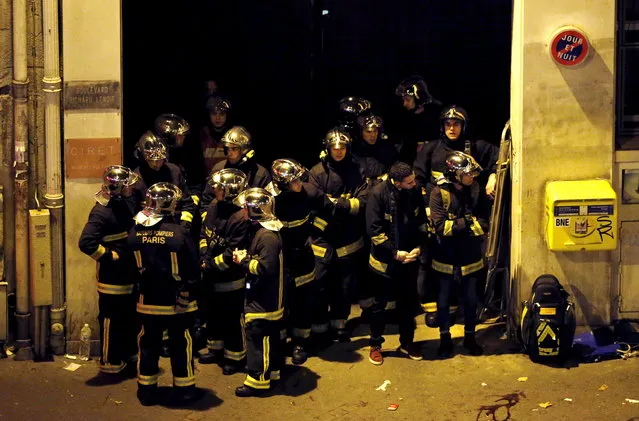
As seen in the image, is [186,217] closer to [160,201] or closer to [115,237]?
[115,237]

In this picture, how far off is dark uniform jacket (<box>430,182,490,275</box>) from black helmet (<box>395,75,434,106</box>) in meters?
1.55

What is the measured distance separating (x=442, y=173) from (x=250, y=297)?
2625 mm

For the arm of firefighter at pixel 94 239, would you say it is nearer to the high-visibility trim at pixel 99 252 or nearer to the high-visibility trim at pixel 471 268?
the high-visibility trim at pixel 99 252

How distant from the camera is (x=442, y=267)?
40.9ft

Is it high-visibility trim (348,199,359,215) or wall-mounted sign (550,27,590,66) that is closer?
wall-mounted sign (550,27,590,66)

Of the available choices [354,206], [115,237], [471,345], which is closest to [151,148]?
[115,237]

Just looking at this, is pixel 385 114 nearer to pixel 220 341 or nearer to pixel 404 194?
pixel 404 194

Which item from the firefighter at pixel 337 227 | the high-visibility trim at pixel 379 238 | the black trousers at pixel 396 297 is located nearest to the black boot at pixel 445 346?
the black trousers at pixel 396 297

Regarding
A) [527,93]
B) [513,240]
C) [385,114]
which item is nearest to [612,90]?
[527,93]

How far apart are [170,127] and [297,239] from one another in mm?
2002

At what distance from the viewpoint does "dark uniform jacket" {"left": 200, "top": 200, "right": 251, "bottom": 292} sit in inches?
459

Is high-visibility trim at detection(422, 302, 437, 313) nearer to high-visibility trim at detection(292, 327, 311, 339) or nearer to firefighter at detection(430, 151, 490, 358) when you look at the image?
firefighter at detection(430, 151, 490, 358)

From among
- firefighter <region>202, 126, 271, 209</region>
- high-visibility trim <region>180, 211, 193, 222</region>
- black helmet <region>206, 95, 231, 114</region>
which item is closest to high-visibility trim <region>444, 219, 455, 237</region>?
firefighter <region>202, 126, 271, 209</region>

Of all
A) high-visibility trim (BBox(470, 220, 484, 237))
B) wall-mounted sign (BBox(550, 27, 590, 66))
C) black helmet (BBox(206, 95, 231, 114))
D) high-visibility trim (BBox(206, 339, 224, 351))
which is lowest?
high-visibility trim (BBox(206, 339, 224, 351))
